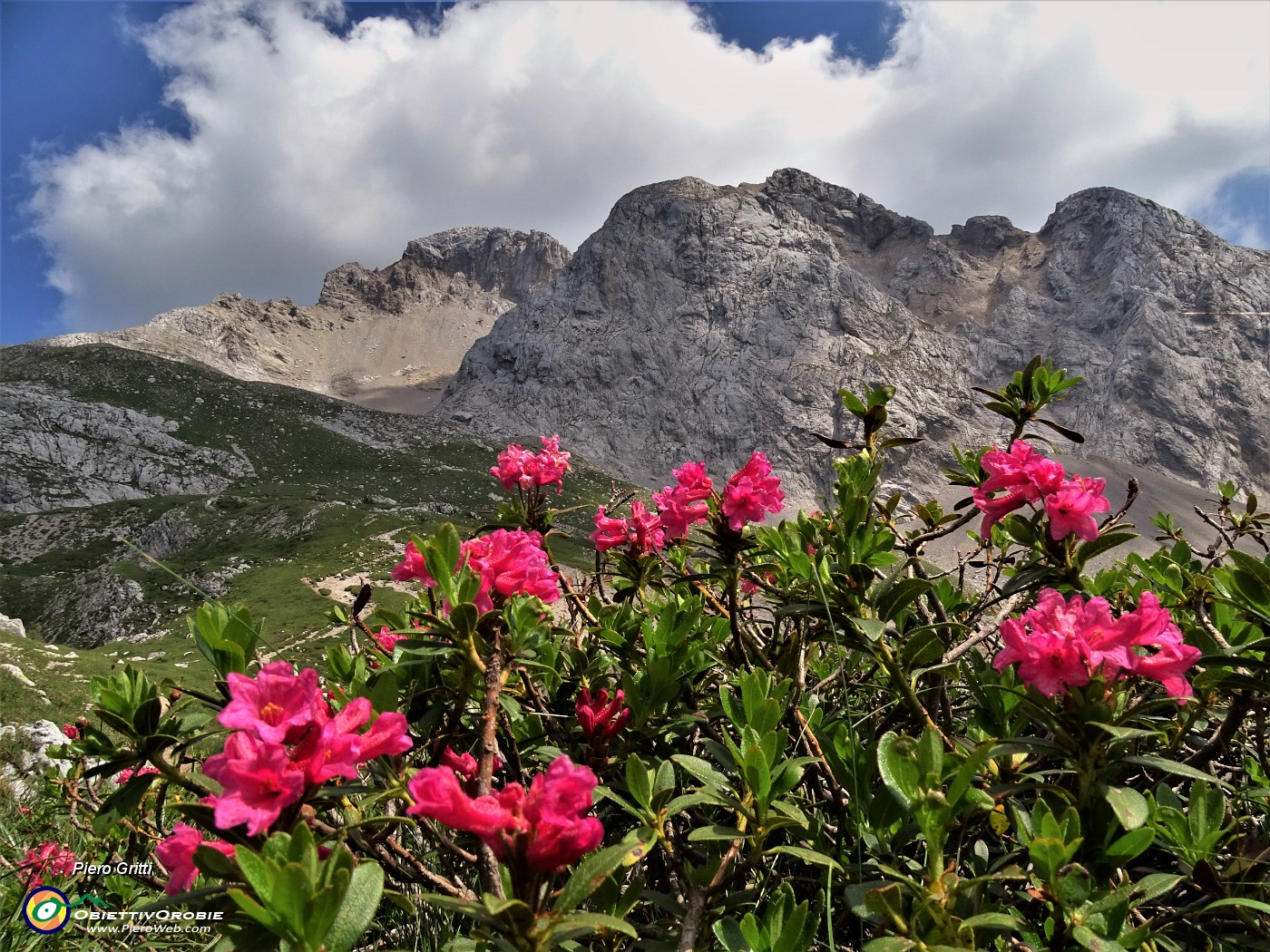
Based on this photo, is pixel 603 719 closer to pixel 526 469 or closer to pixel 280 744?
pixel 280 744

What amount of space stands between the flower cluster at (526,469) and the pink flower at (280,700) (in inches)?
70.6

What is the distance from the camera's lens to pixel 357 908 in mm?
951

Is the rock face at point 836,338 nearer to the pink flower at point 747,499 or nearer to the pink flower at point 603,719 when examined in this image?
the pink flower at point 747,499

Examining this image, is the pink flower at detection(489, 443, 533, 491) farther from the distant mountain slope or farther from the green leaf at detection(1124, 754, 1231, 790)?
the distant mountain slope

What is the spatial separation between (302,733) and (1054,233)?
5514 inches

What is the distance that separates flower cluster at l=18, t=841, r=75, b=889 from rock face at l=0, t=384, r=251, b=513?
79.9 meters

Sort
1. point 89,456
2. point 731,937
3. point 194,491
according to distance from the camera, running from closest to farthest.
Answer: point 731,937 < point 89,456 < point 194,491

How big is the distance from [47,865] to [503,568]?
7.91ft

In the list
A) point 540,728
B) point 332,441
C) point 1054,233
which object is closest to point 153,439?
point 332,441

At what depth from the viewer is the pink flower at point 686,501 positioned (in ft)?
7.86

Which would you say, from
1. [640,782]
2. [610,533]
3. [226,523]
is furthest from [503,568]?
[226,523]

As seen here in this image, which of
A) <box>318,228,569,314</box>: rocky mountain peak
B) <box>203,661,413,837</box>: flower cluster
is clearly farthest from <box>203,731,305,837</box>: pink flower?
<box>318,228,569,314</box>: rocky mountain peak

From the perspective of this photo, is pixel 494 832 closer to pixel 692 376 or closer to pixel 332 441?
pixel 332 441

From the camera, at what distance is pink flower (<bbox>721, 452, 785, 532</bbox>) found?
2086 mm
